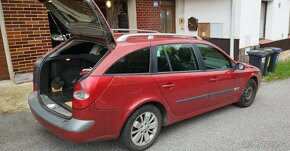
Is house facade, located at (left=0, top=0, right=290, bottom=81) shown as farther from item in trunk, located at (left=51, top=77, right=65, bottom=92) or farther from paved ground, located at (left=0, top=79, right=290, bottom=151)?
item in trunk, located at (left=51, top=77, right=65, bottom=92)

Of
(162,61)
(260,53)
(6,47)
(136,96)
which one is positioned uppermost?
(6,47)

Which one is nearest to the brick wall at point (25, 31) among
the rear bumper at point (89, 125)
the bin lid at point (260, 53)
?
the rear bumper at point (89, 125)

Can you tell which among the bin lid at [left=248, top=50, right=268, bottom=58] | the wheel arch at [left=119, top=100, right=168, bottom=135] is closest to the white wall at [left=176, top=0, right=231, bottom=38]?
the bin lid at [left=248, top=50, right=268, bottom=58]

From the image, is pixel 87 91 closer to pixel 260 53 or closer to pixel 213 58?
pixel 213 58

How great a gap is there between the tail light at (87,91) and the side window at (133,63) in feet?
0.60

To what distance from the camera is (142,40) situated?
351 cm

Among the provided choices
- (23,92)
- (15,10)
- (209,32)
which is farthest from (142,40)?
(209,32)

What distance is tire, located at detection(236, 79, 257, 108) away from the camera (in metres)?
4.98

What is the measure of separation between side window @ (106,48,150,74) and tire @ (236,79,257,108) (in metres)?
2.45

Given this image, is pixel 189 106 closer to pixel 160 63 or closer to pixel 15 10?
pixel 160 63

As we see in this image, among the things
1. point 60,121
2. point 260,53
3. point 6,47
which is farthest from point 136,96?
point 260,53

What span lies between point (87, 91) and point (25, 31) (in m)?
4.02

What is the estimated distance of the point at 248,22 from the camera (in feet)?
29.1

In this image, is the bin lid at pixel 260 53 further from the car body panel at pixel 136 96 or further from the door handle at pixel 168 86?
the door handle at pixel 168 86
